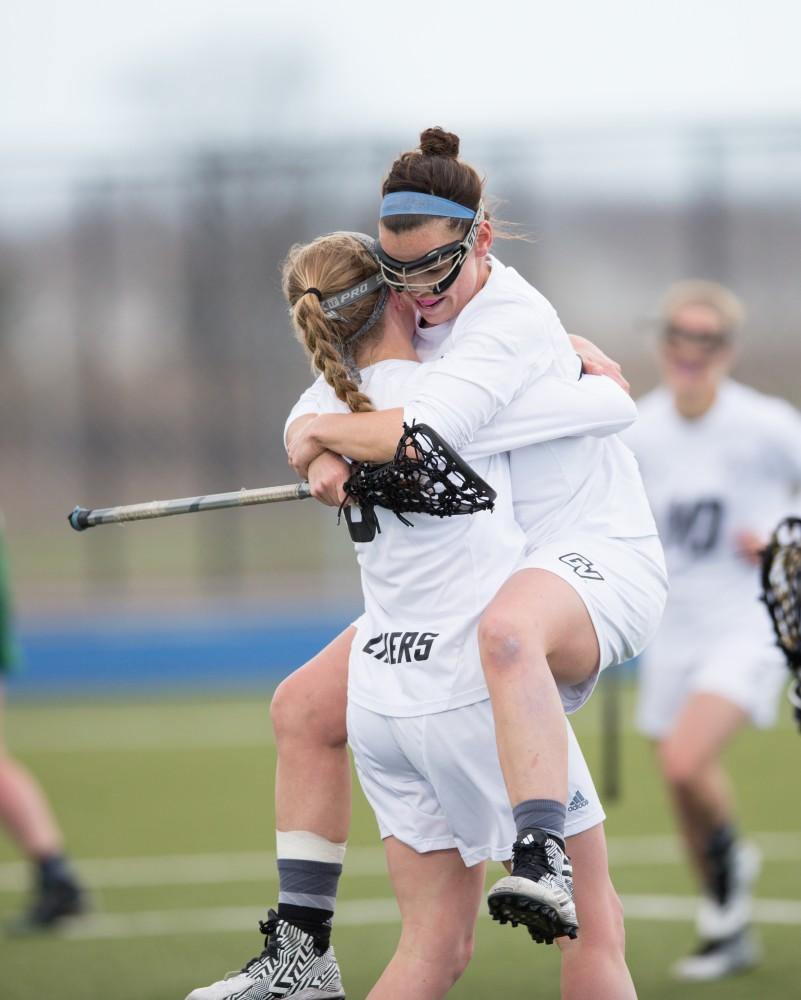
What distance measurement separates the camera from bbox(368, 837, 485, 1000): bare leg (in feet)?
11.9

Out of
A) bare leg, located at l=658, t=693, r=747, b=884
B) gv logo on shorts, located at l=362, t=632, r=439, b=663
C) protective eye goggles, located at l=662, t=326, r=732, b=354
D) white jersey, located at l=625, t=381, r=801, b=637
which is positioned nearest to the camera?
gv logo on shorts, located at l=362, t=632, r=439, b=663

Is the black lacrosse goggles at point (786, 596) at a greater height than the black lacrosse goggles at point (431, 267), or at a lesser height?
lesser

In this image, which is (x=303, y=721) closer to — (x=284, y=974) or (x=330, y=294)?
(x=284, y=974)

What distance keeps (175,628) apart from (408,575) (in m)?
10.8

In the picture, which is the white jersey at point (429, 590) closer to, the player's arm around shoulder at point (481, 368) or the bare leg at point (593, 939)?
the player's arm around shoulder at point (481, 368)

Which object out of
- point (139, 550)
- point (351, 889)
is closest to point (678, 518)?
point (351, 889)

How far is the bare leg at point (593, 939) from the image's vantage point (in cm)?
358

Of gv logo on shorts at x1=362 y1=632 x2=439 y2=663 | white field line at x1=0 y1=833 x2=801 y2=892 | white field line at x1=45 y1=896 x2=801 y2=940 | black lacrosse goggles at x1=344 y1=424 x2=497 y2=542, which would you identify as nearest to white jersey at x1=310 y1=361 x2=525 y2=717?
gv logo on shorts at x1=362 y1=632 x2=439 y2=663

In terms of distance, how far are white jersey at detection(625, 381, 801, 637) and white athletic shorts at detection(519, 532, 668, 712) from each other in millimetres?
2942

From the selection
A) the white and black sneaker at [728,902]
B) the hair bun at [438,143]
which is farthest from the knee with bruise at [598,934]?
the white and black sneaker at [728,902]

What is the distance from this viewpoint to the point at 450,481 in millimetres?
3391

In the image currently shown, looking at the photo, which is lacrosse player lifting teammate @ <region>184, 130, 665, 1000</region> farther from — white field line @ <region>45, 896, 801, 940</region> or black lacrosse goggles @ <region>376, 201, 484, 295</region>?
white field line @ <region>45, 896, 801, 940</region>

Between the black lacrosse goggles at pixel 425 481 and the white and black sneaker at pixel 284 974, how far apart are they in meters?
1.11

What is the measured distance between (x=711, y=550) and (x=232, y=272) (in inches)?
393
